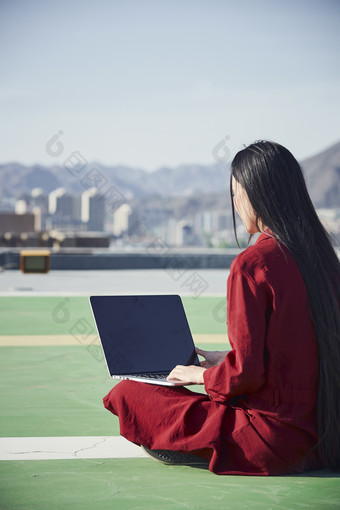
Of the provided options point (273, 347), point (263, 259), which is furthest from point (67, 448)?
point (263, 259)

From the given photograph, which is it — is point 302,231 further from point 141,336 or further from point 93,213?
point 93,213

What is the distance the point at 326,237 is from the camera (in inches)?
136

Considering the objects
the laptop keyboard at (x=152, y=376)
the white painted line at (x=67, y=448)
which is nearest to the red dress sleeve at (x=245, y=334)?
the laptop keyboard at (x=152, y=376)

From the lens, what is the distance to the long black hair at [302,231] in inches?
133

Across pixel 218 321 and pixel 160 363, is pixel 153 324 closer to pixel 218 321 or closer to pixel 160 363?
pixel 160 363

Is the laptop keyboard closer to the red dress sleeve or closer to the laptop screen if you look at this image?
the laptop screen

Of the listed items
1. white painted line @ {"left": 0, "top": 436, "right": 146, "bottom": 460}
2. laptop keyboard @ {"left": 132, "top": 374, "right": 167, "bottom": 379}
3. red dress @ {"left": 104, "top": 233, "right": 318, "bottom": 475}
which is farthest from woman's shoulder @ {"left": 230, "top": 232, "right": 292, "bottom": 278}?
white painted line @ {"left": 0, "top": 436, "right": 146, "bottom": 460}

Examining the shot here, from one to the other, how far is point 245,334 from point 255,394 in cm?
29

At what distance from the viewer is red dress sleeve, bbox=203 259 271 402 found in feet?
10.7

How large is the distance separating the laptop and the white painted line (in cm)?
49

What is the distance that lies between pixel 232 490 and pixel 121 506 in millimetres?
480

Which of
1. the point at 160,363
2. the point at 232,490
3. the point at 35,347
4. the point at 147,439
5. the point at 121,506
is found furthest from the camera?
the point at 35,347

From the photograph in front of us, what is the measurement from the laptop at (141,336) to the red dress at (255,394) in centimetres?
22

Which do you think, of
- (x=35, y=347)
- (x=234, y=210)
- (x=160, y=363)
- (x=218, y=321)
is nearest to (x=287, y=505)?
(x=160, y=363)
